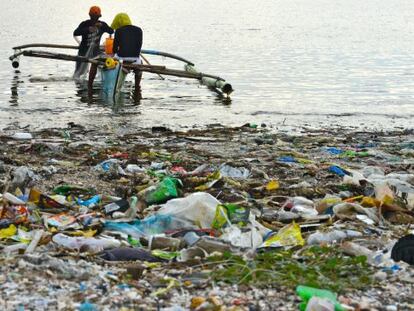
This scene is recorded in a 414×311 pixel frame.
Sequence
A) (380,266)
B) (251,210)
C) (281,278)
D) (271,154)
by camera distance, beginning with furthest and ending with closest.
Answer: (271,154) < (251,210) < (380,266) < (281,278)

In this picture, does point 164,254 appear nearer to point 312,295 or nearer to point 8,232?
point 8,232

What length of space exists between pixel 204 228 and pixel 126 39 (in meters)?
11.1

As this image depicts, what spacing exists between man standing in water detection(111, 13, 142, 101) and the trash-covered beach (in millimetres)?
6412

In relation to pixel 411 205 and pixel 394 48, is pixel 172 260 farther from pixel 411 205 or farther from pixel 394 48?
pixel 394 48

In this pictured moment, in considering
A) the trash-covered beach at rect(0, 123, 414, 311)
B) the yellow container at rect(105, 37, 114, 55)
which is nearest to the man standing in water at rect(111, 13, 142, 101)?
the yellow container at rect(105, 37, 114, 55)

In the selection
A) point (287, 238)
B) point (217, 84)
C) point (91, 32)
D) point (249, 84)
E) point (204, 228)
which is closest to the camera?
point (287, 238)

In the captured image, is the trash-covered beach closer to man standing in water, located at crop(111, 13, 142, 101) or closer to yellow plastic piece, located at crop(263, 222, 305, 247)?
yellow plastic piece, located at crop(263, 222, 305, 247)

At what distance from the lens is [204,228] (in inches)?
250

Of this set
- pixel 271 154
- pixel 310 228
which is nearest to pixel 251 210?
pixel 310 228

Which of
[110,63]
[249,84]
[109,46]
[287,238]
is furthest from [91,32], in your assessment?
[287,238]

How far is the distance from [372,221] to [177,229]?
1.64 meters

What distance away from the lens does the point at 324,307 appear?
14.2 ft

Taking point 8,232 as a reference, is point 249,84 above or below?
below

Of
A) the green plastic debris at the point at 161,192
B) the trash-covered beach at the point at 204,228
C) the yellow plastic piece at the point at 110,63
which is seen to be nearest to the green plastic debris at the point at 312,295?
the trash-covered beach at the point at 204,228
